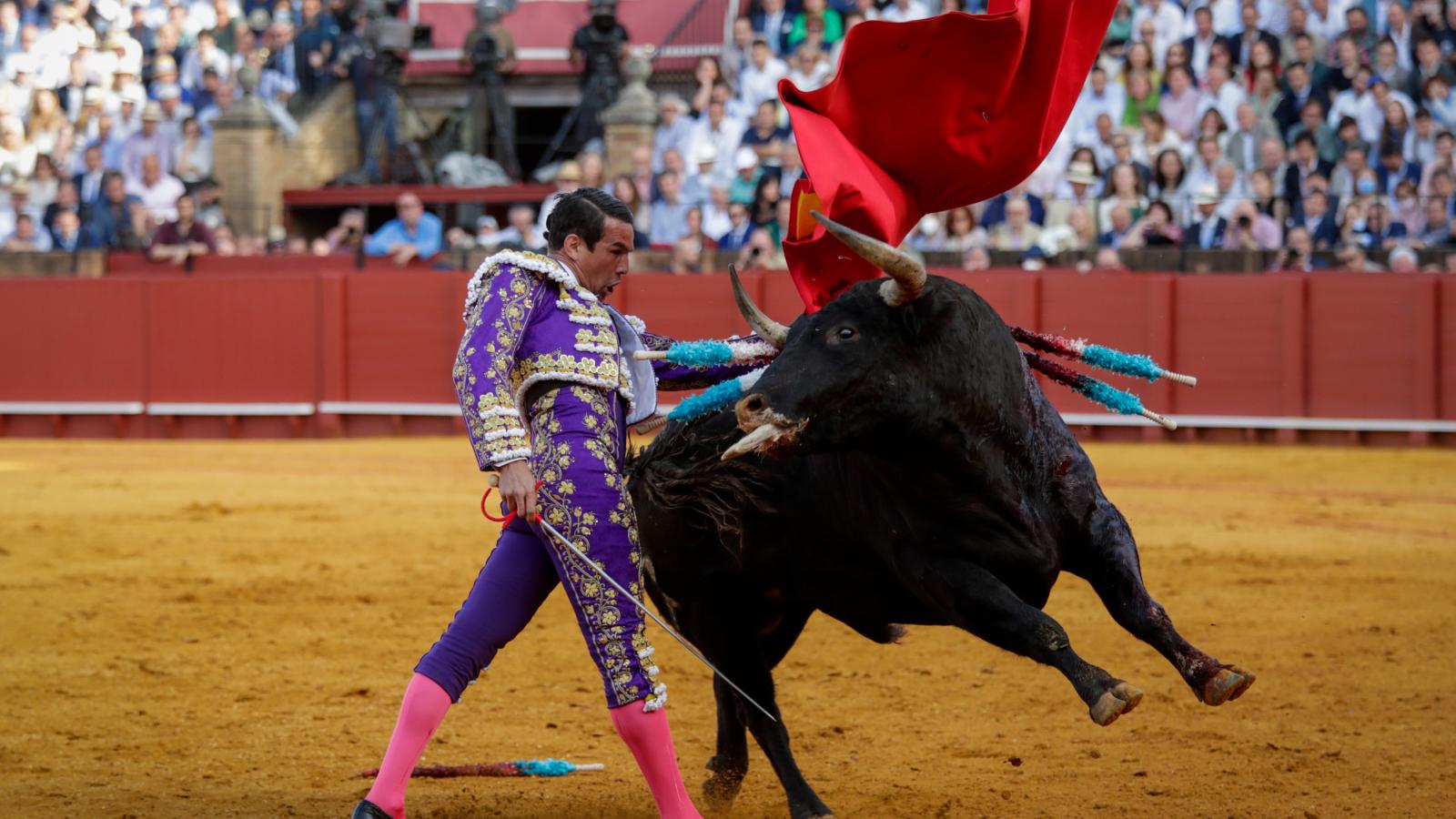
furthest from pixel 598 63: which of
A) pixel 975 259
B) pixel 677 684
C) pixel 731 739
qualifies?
pixel 731 739

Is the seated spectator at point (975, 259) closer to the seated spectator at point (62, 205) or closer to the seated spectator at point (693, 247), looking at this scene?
the seated spectator at point (693, 247)

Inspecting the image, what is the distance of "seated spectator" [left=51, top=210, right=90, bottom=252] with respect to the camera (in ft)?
46.2

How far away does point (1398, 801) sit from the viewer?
12.6 ft

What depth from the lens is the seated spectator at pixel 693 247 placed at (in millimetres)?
12352

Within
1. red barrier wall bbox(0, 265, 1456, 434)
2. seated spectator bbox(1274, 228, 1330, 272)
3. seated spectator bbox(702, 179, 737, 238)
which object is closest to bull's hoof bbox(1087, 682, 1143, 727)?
red barrier wall bbox(0, 265, 1456, 434)

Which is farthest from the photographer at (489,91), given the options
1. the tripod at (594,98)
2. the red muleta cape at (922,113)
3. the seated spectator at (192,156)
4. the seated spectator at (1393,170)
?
the red muleta cape at (922,113)

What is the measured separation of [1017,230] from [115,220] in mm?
6880

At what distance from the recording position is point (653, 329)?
1205 centimetres

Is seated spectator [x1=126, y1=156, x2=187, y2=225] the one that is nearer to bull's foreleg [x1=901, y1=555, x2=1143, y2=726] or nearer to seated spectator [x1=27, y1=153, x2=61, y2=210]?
seated spectator [x1=27, y1=153, x2=61, y2=210]

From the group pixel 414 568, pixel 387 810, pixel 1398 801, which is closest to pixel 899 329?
pixel 387 810

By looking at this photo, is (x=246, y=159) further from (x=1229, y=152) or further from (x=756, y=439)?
(x=756, y=439)

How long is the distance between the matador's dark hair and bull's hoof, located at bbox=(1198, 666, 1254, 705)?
130 centimetres

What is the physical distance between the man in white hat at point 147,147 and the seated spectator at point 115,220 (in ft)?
2.00

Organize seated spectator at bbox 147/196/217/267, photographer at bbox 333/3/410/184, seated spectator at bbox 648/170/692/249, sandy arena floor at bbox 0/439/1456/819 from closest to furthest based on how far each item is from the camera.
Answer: sandy arena floor at bbox 0/439/1456/819, seated spectator at bbox 648/170/692/249, seated spectator at bbox 147/196/217/267, photographer at bbox 333/3/410/184
